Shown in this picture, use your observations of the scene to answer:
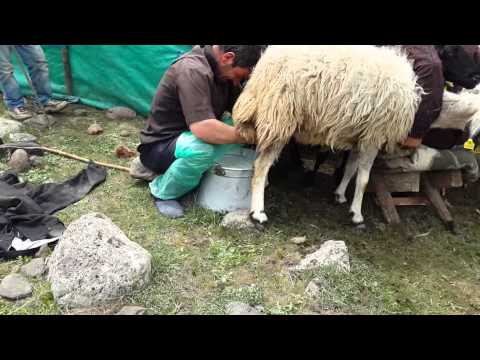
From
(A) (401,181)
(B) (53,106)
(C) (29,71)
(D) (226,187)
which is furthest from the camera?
(B) (53,106)

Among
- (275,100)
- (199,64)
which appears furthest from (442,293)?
(199,64)

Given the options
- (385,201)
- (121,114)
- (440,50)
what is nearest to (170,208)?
(385,201)

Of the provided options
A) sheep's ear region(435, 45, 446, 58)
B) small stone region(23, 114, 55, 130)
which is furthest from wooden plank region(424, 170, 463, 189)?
small stone region(23, 114, 55, 130)

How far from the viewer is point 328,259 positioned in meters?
3.21

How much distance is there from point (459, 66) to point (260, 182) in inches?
86.1

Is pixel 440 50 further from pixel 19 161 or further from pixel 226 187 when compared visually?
pixel 19 161

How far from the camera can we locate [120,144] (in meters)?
5.24

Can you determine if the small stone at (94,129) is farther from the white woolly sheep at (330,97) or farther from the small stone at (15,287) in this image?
the small stone at (15,287)

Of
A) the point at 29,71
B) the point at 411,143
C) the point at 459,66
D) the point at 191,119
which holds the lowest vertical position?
the point at 29,71

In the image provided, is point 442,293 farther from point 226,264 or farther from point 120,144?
point 120,144

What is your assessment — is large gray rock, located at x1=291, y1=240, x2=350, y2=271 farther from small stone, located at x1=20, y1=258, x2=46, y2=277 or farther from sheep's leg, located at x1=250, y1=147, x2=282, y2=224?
small stone, located at x1=20, y1=258, x2=46, y2=277

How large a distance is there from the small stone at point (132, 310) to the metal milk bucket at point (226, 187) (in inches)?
54.5

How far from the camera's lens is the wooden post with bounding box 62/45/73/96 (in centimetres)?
607

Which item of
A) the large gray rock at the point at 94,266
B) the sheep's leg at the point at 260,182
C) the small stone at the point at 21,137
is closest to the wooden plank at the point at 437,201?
the sheep's leg at the point at 260,182
